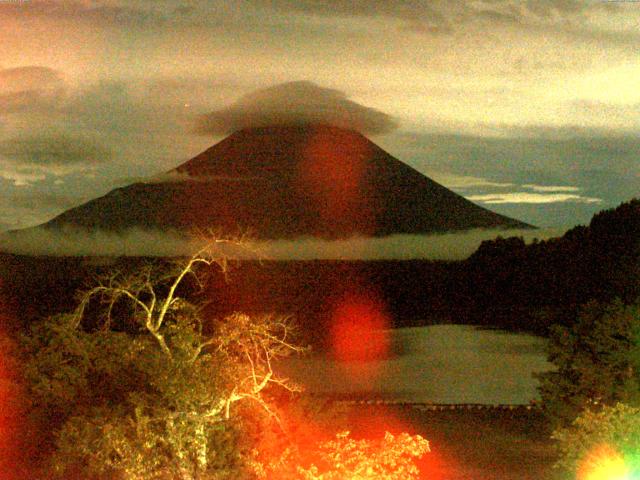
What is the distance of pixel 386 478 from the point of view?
7.85 m

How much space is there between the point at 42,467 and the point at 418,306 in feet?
74.9

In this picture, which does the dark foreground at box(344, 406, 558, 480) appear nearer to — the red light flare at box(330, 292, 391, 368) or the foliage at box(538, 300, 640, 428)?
the foliage at box(538, 300, 640, 428)

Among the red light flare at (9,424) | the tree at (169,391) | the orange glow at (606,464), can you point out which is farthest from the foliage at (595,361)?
the red light flare at (9,424)

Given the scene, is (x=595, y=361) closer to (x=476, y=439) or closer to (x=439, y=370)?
(x=476, y=439)

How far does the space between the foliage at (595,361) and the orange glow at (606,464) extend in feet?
9.41

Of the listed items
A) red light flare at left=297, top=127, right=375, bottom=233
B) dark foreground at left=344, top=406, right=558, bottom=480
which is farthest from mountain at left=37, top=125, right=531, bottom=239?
dark foreground at left=344, top=406, right=558, bottom=480

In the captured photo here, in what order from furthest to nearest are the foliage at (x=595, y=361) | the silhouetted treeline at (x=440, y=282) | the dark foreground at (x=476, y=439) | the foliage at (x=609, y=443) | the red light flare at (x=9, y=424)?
the silhouetted treeline at (x=440, y=282)
the foliage at (x=595, y=361)
the dark foreground at (x=476, y=439)
the red light flare at (x=9, y=424)
the foliage at (x=609, y=443)

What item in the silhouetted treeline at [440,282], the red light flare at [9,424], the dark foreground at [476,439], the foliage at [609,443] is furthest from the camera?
the silhouetted treeline at [440,282]

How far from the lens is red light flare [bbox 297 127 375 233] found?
3250 cm

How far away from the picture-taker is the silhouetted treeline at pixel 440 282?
20.5 m

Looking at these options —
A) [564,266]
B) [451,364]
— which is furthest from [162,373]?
[564,266]

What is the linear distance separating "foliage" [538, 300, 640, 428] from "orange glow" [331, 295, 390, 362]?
36.2 ft

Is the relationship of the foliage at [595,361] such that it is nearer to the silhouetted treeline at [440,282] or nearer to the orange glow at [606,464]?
the silhouetted treeline at [440,282]

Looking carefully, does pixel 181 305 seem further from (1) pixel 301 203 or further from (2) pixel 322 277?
(1) pixel 301 203
